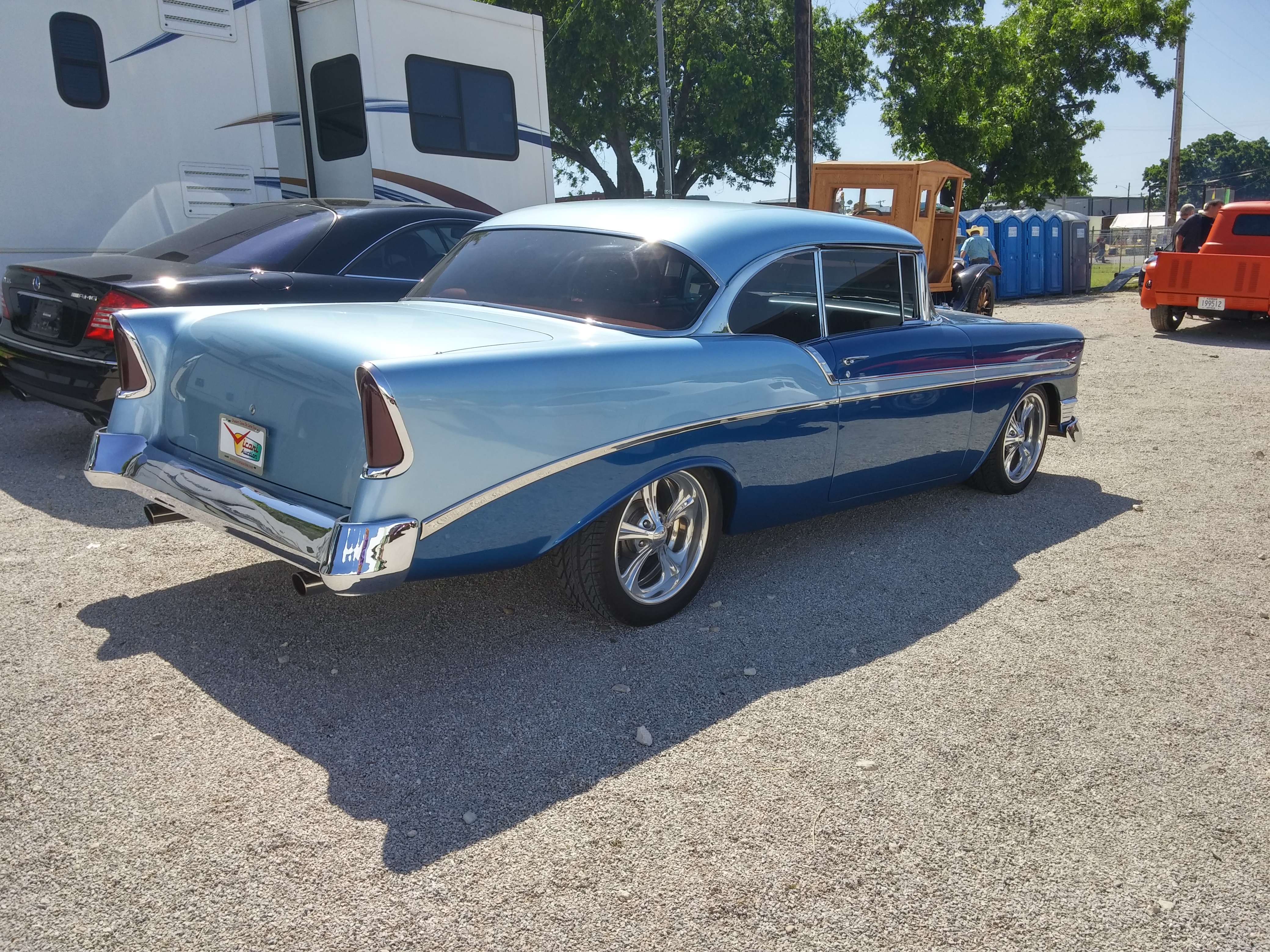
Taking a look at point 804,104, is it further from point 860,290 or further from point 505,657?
point 505,657

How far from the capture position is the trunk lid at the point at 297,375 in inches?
120

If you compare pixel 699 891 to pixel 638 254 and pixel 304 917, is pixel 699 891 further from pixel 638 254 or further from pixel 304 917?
pixel 638 254

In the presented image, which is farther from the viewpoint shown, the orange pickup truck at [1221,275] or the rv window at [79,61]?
the orange pickup truck at [1221,275]

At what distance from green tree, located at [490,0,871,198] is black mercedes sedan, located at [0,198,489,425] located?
72.0 ft

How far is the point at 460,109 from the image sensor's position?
9.84 m

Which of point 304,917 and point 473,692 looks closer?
point 304,917

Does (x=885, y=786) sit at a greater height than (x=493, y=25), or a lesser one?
lesser

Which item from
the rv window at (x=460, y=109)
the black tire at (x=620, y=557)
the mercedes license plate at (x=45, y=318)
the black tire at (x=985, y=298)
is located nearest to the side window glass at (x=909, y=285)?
the black tire at (x=620, y=557)

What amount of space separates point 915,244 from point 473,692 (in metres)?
3.17

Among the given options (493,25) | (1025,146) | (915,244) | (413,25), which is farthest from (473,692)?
(1025,146)

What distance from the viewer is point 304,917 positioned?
2.30 meters

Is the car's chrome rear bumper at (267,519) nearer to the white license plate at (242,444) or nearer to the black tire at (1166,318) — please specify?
the white license plate at (242,444)

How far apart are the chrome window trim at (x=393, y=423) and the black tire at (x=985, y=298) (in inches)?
532

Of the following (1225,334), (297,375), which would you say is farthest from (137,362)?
(1225,334)
